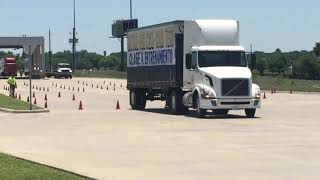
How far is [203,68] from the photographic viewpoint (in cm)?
2897

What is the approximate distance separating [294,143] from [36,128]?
29.9 ft

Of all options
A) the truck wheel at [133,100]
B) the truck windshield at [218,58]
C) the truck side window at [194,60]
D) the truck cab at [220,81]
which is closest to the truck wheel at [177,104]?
the truck cab at [220,81]

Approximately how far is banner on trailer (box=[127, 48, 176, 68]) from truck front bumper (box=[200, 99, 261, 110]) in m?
3.14

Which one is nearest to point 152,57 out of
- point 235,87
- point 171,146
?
point 235,87

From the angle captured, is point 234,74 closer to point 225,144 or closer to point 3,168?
point 225,144

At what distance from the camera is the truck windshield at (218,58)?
29.2 meters

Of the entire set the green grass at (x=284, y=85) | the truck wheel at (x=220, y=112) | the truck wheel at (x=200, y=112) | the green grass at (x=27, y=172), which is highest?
the green grass at (x=27, y=172)

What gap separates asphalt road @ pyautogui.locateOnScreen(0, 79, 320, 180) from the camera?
12.7 metres

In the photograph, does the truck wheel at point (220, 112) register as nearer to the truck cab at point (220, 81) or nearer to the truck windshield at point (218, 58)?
the truck cab at point (220, 81)

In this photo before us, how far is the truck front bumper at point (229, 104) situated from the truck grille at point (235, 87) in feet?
0.86

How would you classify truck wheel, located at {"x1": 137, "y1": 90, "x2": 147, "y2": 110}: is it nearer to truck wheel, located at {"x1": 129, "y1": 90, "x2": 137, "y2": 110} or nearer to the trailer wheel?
the trailer wheel

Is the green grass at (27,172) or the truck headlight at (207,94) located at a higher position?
the truck headlight at (207,94)

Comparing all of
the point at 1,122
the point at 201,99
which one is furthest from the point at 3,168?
the point at 201,99

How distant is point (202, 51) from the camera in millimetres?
29172
